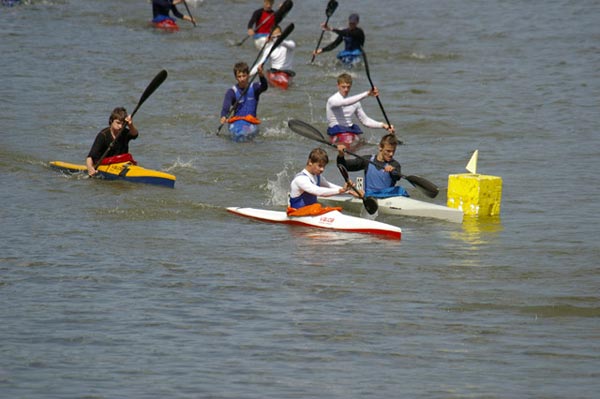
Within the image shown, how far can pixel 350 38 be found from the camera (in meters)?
26.1

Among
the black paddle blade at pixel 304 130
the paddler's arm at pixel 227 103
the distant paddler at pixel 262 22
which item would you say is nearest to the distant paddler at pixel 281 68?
the distant paddler at pixel 262 22

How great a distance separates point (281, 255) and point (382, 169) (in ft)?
7.67

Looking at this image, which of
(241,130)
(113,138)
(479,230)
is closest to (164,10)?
(241,130)

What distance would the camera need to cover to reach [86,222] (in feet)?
45.4

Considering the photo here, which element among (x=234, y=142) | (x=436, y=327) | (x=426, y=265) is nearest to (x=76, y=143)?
(x=234, y=142)

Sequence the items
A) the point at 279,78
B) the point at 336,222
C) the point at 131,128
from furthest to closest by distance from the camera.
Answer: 1. the point at 279,78
2. the point at 131,128
3. the point at 336,222

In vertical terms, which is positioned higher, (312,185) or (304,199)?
(312,185)

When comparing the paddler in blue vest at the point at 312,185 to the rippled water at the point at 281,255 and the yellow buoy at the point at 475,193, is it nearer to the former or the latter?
the rippled water at the point at 281,255

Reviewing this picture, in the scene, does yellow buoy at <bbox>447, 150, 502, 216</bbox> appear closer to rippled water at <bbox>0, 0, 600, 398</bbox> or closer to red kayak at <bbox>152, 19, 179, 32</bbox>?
rippled water at <bbox>0, 0, 600, 398</bbox>

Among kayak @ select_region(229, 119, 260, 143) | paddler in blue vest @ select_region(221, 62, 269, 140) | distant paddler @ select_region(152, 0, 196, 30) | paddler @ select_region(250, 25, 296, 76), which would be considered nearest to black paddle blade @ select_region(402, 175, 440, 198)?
paddler in blue vest @ select_region(221, 62, 269, 140)

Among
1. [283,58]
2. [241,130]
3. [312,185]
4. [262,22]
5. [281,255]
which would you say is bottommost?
[281,255]

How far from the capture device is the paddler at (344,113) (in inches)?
703

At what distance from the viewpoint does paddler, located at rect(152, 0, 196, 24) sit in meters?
30.6

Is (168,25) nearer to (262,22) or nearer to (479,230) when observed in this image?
(262,22)
